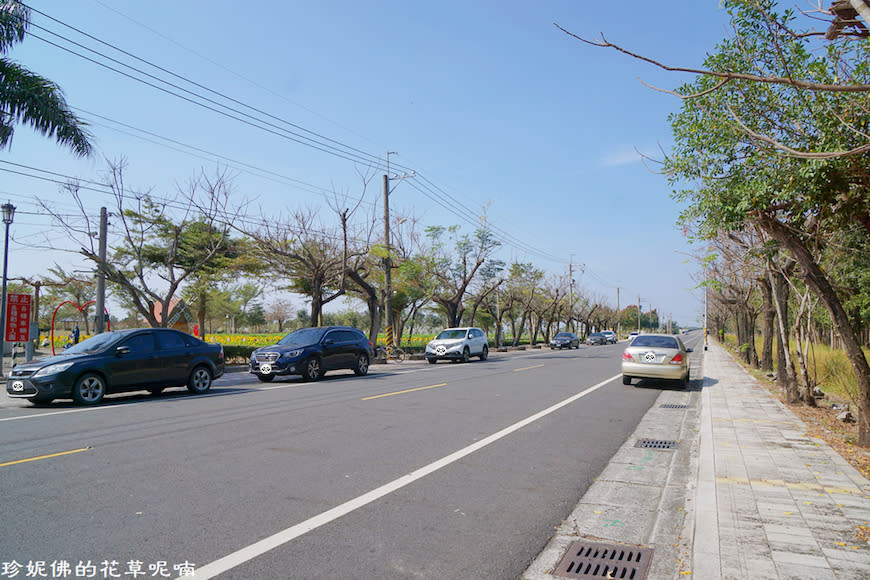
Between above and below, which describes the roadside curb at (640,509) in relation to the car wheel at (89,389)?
below

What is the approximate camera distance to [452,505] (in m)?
5.34

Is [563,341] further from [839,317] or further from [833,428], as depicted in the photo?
[839,317]

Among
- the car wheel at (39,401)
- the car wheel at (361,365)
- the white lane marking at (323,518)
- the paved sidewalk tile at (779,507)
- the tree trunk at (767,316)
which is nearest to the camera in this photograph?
the white lane marking at (323,518)

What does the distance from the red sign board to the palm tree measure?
4.69 m

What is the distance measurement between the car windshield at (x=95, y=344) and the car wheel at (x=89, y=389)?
730mm

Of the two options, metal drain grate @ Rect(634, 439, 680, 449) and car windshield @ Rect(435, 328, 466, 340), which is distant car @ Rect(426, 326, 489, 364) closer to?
car windshield @ Rect(435, 328, 466, 340)

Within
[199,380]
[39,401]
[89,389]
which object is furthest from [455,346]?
[39,401]

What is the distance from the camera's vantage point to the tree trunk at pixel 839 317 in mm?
A: 8359

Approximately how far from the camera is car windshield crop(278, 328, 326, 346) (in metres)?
18.4

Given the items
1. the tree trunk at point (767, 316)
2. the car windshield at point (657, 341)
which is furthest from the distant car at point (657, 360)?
the tree trunk at point (767, 316)

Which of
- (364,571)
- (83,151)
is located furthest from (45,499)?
(83,151)

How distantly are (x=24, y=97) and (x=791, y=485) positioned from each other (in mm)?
20206

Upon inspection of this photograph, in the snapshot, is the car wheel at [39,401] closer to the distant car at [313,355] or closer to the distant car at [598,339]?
the distant car at [313,355]

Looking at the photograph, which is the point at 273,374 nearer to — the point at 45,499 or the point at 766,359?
the point at 45,499
